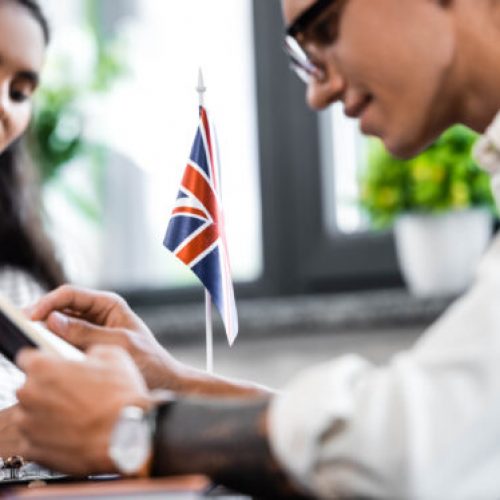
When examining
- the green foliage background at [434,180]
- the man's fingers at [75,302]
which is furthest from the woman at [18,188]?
the green foliage background at [434,180]

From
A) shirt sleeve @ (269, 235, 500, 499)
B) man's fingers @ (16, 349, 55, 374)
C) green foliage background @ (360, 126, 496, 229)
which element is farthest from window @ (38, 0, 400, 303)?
shirt sleeve @ (269, 235, 500, 499)

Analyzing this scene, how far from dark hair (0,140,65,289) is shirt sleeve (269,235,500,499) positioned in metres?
1.53

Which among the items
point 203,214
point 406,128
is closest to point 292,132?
point 203,214

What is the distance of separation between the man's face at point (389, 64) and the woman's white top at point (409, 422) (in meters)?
0.32

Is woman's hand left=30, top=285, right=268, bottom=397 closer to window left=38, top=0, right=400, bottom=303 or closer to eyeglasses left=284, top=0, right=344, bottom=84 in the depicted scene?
eyeglasses left=284, top=0, right=344, bottom=84

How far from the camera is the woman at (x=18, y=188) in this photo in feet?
6.31

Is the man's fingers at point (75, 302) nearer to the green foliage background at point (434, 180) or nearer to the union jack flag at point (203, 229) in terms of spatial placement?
the union jack flag at point (203, 229)

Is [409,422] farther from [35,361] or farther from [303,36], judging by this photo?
[303,36]

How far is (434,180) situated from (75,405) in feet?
6.48

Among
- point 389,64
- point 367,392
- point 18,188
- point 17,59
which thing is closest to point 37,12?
point 17,59

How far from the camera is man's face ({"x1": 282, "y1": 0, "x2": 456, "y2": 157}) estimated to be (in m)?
1.11

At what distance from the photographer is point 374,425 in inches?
33.5

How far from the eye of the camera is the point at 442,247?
282 centimetres

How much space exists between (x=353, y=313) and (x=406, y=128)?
164 cm
